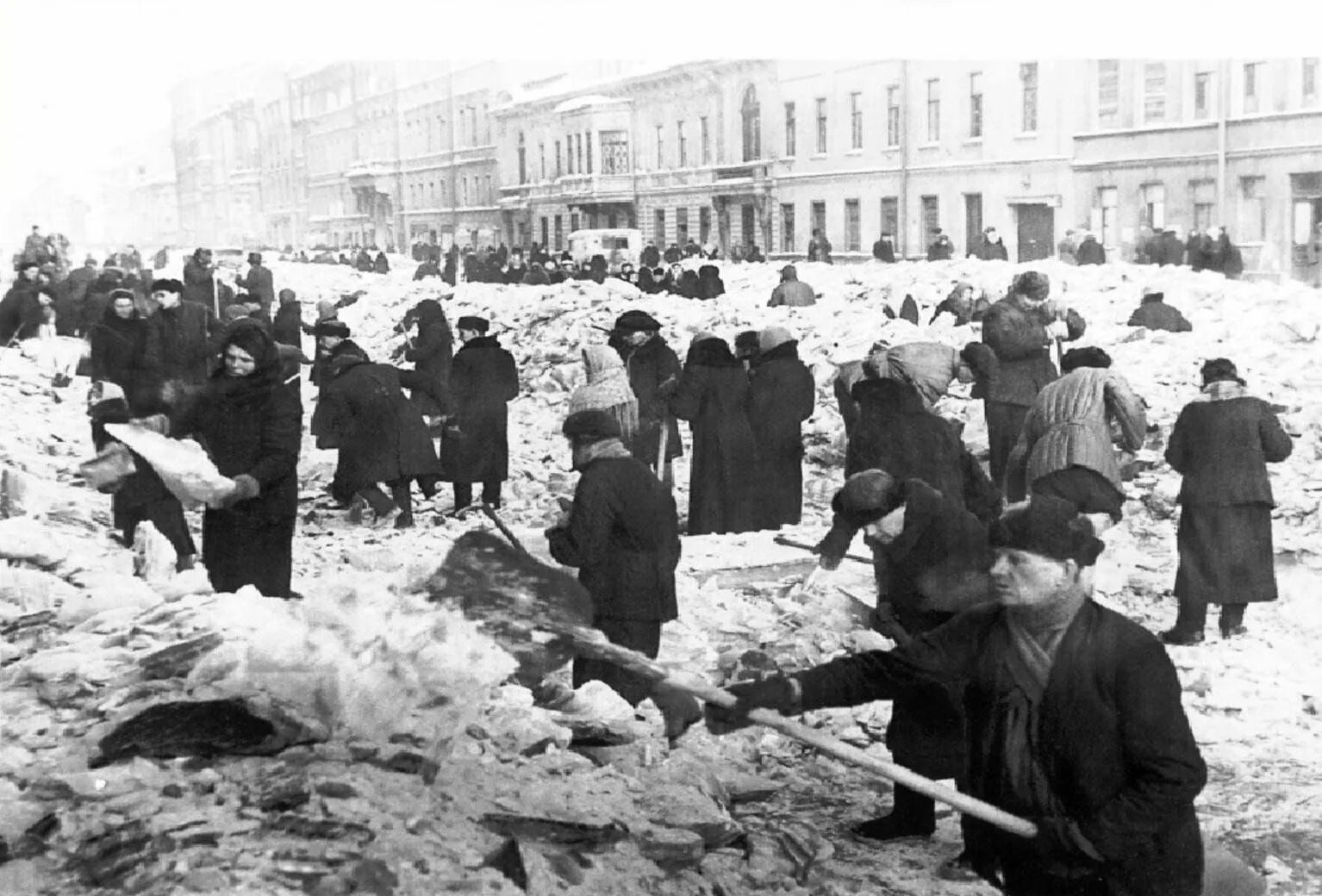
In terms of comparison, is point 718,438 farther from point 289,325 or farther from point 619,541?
point 289,325

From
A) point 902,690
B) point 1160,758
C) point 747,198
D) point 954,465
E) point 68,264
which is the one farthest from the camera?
point 747,198

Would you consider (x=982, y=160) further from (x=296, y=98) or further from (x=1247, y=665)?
(x=296, y=98)

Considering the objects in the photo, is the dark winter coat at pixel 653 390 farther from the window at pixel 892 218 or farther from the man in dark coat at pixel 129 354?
the man in dark coat at pixel 129 354

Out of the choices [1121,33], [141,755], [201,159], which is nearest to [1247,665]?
[1121,33]

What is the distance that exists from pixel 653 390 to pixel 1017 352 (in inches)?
44.8

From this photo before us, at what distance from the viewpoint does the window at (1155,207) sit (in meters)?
4.80

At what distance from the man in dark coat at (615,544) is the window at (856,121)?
1202 mm

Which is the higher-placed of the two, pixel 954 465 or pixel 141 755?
pixel 954 465

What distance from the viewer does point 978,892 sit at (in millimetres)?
3449

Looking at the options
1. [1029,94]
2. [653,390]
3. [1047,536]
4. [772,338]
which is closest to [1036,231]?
[1029,94]

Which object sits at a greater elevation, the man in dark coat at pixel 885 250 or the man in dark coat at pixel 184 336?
the man in dark coat at pixel 885 250

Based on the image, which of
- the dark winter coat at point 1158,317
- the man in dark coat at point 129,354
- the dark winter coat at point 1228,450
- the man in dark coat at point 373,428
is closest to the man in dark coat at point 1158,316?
the dark winter coat at point 1158,317

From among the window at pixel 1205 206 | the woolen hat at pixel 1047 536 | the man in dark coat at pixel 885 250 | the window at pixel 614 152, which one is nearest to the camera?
the woolen hat at pixel 1047 536

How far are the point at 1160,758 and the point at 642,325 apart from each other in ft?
8.12
